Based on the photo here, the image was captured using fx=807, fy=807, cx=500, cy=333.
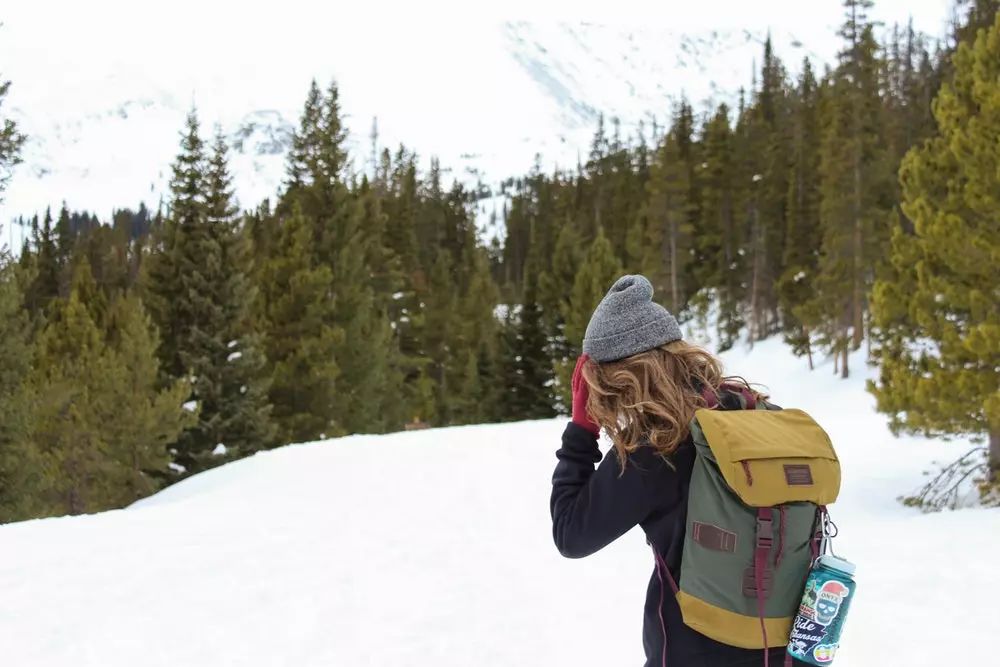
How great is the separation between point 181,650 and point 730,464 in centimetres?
505

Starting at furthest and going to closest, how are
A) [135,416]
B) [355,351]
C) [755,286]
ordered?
[755,286] → [355,351] → [135,416]

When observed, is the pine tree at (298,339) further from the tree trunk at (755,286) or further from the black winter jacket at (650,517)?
the tree trunk at (755,286)

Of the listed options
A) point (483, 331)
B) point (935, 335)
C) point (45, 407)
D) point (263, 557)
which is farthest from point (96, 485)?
point (483, 331)

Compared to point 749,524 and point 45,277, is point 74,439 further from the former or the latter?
point 45,277

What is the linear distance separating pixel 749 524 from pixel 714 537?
0.09 meters

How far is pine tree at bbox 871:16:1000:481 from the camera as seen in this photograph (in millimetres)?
9398

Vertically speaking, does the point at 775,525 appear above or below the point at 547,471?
above

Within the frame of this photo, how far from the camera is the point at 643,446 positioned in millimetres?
2072

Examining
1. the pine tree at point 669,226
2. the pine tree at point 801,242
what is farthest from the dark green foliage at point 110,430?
the pine tree at point 669,226

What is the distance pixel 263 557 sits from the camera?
8.08 meters

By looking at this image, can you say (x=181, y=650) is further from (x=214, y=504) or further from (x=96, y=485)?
(x=96, y=485)

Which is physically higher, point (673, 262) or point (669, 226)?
point (669, 226)

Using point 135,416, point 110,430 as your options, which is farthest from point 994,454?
point 110,430

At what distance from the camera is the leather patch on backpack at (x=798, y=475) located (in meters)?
1.98
